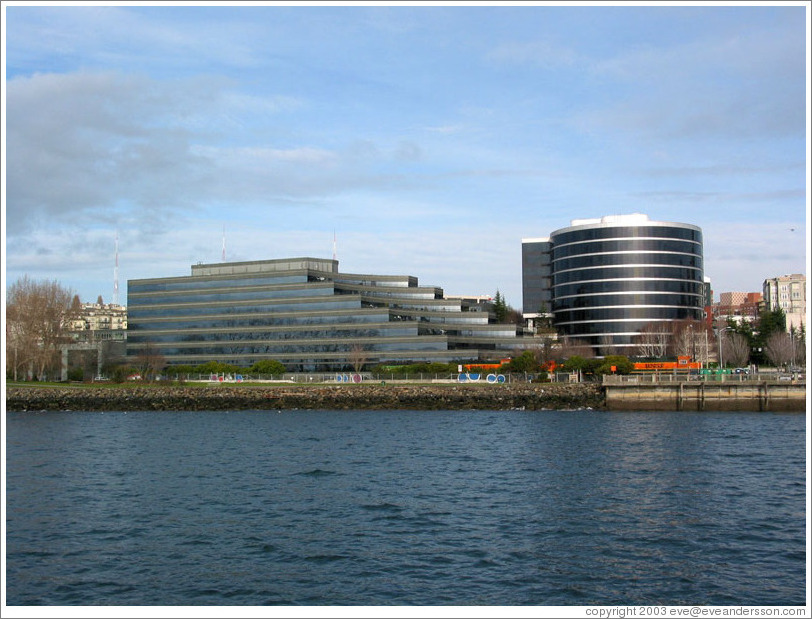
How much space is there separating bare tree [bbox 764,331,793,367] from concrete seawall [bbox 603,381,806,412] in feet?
164

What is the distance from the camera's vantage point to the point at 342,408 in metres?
105

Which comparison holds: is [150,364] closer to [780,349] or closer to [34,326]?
[34,326]

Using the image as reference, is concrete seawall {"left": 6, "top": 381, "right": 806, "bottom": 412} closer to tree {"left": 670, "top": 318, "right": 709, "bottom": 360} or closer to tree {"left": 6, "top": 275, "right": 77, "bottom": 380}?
tree {"left": 6, "top": 275, "right": 77, "bottom": 380}

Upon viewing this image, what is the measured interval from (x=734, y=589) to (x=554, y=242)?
167512 millimetres

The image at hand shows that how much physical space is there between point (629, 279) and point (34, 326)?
4643 inches

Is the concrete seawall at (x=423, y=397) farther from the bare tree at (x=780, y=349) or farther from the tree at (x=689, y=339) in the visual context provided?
A: the bare tree at (x=780, y=349)

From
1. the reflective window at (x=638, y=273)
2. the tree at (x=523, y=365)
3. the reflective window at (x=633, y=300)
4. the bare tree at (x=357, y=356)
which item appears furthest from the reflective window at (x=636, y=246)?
the tree at (x=523, y=365)

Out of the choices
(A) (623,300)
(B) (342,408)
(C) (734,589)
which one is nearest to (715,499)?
(C) (734,589)

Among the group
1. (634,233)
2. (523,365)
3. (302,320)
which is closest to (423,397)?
(523,365)

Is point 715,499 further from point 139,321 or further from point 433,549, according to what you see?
point 139,321

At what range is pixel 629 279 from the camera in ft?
568

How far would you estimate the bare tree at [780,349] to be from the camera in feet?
462

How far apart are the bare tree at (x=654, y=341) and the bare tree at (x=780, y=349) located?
61.0 feet

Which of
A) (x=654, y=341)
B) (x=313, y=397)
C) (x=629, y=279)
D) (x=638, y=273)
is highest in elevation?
(x=638, y=273)
